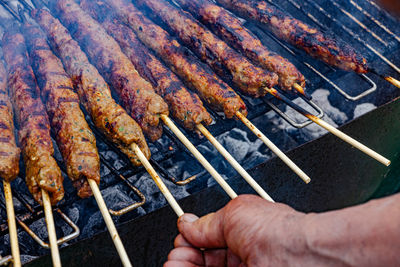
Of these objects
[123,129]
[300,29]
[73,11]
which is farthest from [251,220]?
[73,11]

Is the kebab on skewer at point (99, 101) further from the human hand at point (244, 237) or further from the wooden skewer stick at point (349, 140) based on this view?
the wooden skewer stick at point (349, 140)

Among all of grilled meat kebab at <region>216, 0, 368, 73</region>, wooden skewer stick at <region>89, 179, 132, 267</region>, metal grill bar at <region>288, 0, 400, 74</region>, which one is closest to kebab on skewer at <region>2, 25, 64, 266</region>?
wooden skewer stick at <region>89, 179, 132, 267</region>

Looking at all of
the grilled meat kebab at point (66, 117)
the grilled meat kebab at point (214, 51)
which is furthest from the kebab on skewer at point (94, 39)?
the grilled meat kebab at point (214, 51)

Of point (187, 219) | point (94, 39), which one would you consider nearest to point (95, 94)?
point (94, 39)

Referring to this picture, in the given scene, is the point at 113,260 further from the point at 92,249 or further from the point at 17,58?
the point at 17,58

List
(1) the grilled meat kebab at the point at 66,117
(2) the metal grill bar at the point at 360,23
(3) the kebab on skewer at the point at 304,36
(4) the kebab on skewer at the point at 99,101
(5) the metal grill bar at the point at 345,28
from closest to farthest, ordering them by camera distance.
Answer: (1) the grilled meat kebab at the point at 66,117 < (4) the kebab on skewer at the point at 99,101 < (3) the kebab on skewer at the point at 304,36 < (5) the metal grill bar at the point at 345,28 < (2) the metal grill bar at the point at 360,23

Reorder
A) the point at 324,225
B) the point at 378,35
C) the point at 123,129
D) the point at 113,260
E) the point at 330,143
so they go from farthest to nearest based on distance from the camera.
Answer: the point at 378,35 < the point at 330,143 < the point at 113,260 < the point at 123,129 < the point at 324,225
